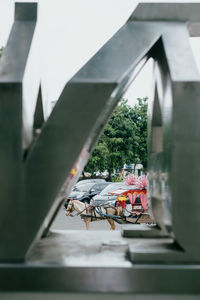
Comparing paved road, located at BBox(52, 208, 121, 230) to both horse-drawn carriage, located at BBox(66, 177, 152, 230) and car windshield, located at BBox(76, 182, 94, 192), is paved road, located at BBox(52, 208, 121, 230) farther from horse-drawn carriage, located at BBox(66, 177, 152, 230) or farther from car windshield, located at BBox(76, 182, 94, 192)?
car windshield, located at BBox(76, 182, 94, 192)

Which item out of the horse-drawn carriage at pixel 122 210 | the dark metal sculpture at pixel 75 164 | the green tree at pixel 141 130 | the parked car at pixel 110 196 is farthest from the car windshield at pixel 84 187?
the dark metal sculpture at pixel 75 164

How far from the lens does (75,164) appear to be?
4281 mm

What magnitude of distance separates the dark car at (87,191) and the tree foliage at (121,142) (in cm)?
868

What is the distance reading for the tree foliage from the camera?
28.9 meters

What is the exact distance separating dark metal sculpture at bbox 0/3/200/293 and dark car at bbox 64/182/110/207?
13923 millimetres

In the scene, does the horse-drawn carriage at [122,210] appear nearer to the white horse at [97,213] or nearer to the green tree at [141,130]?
the white horse at [97,213]

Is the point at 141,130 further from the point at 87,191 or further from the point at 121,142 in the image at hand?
the point at 87,191

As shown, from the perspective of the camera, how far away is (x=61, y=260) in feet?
13.3

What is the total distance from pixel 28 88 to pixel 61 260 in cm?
215

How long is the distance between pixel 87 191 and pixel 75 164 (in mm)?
14870

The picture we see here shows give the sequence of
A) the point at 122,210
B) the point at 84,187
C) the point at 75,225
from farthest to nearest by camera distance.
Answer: the point at 84,187 < the point at 75,225 < the point at 122,210

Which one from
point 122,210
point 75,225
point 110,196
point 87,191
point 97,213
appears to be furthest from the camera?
point 87,191

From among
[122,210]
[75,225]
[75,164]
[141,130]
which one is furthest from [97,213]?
[141,130]

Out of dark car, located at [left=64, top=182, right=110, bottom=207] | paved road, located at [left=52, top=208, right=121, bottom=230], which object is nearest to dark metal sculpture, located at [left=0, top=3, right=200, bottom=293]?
paved road, located at [left=52, top=208, right=121, bottom=230]
